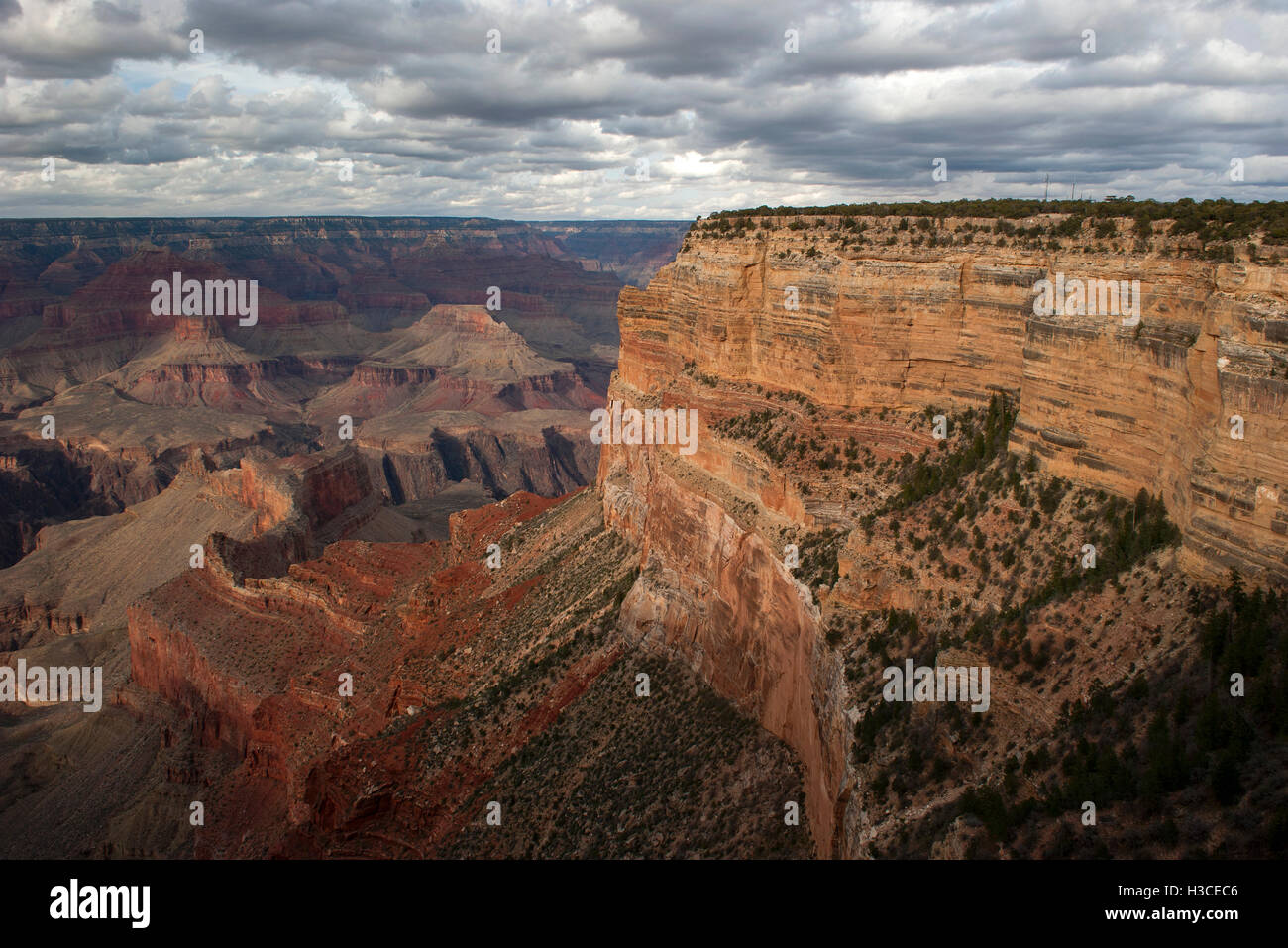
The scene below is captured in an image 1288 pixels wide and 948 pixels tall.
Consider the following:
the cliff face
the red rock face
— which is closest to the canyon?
the cliff face

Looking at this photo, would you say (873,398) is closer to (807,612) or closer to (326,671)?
(807,612)

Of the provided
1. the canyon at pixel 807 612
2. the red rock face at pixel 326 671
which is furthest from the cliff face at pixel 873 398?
the red rock face at pixel 326 671

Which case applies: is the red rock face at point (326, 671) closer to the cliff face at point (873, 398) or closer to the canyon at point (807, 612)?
the canyon at point (807, 612)

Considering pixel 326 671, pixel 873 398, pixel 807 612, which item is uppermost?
pixel 873 398

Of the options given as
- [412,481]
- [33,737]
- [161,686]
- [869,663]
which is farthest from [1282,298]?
[412,481]

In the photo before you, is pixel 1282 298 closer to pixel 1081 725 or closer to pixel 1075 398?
pixel 1075 398

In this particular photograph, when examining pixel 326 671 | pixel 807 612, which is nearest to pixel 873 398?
pixel 807 612

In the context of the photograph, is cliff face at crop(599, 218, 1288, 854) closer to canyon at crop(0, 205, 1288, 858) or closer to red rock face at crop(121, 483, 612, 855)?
canyon at crop(0, 205, 1288, 858)
